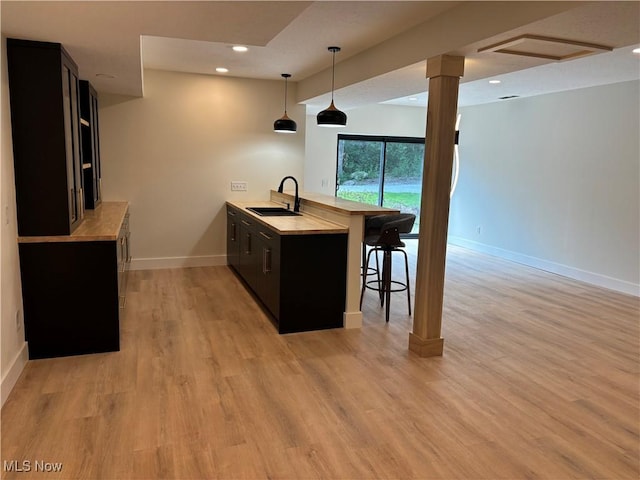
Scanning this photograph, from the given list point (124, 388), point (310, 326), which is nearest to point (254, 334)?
point (310, 326)

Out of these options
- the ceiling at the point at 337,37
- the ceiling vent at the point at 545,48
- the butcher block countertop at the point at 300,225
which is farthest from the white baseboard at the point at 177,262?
the ceiling vent at the point at 545,48

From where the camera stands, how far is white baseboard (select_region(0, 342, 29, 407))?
2699 millimetres

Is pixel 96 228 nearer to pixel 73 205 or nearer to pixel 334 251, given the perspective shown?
pixel 73 205

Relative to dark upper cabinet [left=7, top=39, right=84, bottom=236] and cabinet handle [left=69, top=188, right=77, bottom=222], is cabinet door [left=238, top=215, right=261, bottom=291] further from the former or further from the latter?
dark upper cabinet [left=7, top=39, right=84, bottom=236]

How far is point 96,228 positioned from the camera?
Answer: 140 inches

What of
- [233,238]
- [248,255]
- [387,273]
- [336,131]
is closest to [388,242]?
[387,273]

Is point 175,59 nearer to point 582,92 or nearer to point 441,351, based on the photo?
point 441,351

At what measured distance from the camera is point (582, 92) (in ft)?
20.0

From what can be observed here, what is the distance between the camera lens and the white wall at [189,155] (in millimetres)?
5754

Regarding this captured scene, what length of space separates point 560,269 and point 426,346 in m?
3.87

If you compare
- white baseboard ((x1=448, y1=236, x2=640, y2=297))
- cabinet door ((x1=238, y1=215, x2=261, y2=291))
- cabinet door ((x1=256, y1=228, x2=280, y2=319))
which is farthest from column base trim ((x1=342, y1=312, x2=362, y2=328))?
white baseboard ((x1=448, y1=236, x2=640, y2=297))

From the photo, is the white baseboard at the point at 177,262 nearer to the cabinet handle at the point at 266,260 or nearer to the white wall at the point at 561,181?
the cabinet handle at the point at 266,260

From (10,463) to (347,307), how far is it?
2.60 meters

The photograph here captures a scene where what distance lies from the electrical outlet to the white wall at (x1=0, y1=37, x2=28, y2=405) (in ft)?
11.2
